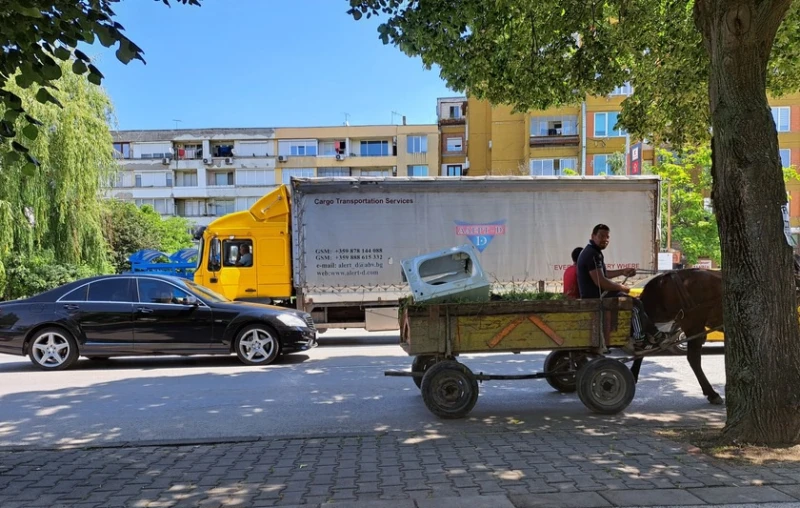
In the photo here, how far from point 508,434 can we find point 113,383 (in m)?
5.93

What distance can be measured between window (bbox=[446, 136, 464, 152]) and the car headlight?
4534 centimetres

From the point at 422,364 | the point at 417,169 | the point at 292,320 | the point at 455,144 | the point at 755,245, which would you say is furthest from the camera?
the point at 417,169

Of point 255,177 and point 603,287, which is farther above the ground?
point 255,177

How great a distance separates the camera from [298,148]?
181ft

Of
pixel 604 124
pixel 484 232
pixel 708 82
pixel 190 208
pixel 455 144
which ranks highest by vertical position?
pixel 455 144

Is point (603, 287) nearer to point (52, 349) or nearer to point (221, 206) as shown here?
point (52, 349)

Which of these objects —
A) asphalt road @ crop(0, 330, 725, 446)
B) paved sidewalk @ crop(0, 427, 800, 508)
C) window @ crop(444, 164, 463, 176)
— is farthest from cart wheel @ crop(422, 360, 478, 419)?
window @ crop(444, 164, 463, 176)

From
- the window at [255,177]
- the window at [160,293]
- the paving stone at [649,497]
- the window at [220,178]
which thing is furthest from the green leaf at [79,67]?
the window at [220,178]

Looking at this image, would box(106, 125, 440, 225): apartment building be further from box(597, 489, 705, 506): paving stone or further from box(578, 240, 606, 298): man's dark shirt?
box(597, 489, 705, 506): paving stone

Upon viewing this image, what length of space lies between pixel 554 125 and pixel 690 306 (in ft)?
115

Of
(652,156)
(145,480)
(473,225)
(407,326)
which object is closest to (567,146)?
(652,156)

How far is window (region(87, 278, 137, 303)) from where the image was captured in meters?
9.48

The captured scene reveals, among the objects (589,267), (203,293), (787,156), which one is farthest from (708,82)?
(787,156)

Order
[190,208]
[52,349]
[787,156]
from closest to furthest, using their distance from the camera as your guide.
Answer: [52,349], [787,156], [190,208]
